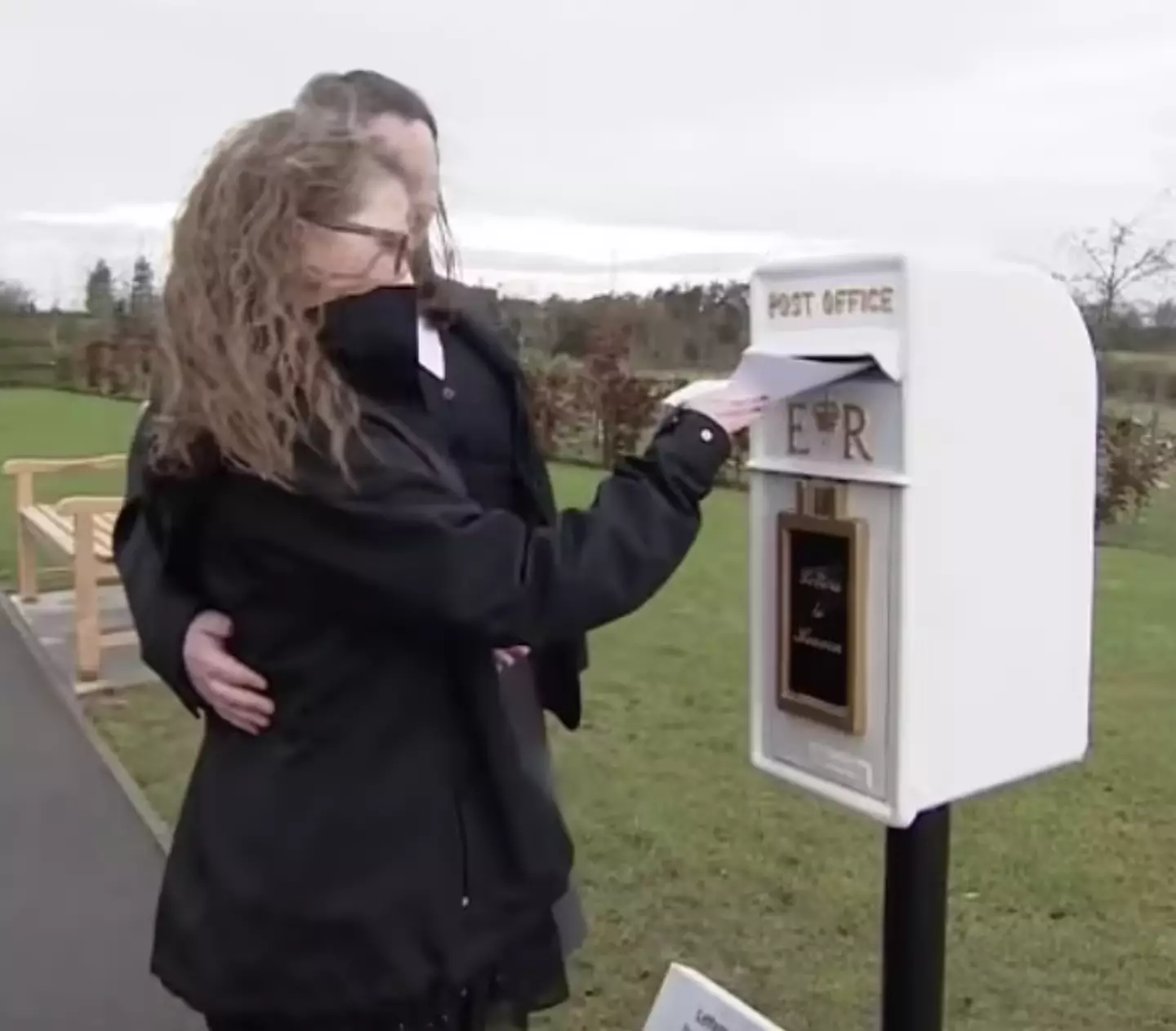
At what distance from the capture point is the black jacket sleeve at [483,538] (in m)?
1.61

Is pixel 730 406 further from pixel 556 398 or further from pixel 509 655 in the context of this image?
pixel 556 398

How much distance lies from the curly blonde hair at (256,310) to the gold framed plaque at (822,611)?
0.55 m

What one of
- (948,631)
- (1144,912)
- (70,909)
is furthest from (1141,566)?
(948,631)

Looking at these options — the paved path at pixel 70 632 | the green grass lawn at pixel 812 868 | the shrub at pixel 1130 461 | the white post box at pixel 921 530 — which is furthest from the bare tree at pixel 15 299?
the white post box at pixel 921 530

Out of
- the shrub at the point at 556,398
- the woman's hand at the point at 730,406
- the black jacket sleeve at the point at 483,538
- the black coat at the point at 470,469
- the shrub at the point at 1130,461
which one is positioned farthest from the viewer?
the shrub at the point at 556,398

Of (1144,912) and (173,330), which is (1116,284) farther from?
(173,330)

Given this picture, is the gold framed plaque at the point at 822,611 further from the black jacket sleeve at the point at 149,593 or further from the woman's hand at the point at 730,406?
the black jacket sleeve at the point at 149,593

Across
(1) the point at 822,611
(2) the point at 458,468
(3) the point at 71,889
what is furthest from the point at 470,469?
(3) the point at 71,889

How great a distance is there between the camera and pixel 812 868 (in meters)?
3.92

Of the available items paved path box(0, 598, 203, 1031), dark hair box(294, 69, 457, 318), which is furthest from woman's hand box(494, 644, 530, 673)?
paved path box(0, 598, 203, 1031)

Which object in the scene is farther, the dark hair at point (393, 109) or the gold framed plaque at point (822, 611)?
the dark hair at point (393, 109)

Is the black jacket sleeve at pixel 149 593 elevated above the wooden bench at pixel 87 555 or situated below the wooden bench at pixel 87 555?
above

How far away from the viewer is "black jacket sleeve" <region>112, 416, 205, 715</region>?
73.1 inches

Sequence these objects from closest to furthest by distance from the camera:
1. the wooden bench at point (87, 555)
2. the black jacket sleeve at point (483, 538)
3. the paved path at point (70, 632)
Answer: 1. the black jacket sleeve at point (483, 538)
2. the wooden bench at point (87, 555)
3. the paved path at point (70, 632)
